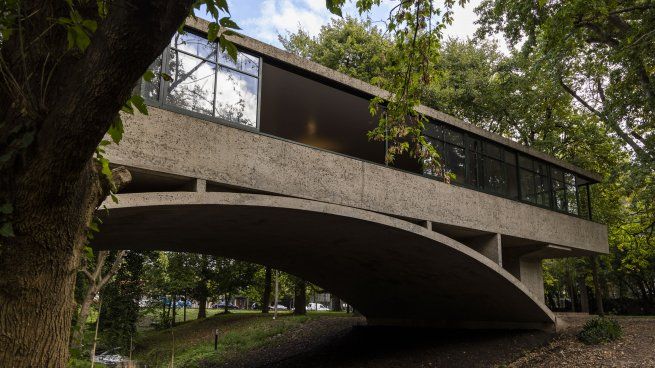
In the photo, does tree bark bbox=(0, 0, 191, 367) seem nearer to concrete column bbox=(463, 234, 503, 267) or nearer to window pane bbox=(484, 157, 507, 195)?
concrete column bbox=(463, 234, 503, 267)

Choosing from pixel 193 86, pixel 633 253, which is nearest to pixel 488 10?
pixel 193 86

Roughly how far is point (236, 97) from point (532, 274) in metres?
13.2

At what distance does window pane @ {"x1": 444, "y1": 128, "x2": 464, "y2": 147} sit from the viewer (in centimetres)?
1408

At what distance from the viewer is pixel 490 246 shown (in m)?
14.3

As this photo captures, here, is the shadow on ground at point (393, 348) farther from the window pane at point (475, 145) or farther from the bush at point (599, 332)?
the window pane at point (475, 145)

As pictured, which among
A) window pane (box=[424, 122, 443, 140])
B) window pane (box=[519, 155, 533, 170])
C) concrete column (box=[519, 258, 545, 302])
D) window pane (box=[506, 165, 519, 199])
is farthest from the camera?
concrete column (box=[519, 258, 545, 302])

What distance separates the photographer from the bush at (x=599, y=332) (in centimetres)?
1390

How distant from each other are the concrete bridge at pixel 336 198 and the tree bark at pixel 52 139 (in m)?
4.90

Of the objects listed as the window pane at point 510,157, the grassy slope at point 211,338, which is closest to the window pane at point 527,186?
the window pane at point 510,157

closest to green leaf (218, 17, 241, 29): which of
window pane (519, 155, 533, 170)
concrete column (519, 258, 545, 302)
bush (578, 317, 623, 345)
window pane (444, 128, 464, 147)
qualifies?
window pane (444, 128, 464, 147)

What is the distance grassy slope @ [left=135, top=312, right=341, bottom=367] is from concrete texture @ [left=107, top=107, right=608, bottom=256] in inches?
438

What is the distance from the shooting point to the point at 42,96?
2.77 m

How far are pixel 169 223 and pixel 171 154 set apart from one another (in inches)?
88.3

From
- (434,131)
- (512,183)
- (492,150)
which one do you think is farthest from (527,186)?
(434,131)
